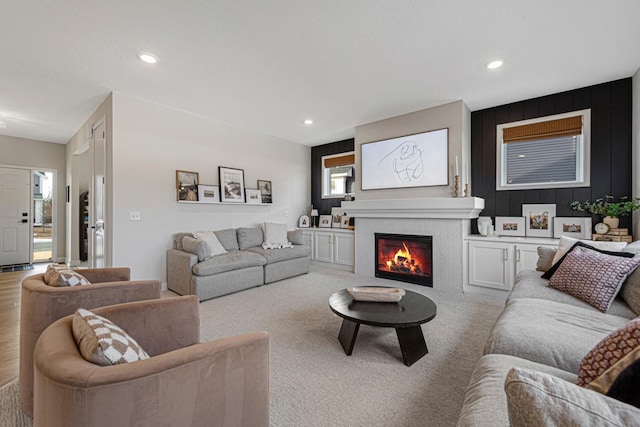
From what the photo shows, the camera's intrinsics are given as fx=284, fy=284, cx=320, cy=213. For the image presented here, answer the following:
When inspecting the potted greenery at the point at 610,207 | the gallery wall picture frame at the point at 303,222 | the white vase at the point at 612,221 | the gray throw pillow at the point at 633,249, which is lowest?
the gray throw pillow at the point at 633,249

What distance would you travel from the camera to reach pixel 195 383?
960mm

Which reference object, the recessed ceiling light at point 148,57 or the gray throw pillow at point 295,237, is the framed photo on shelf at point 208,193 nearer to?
the gray throw pillow at point 295,237

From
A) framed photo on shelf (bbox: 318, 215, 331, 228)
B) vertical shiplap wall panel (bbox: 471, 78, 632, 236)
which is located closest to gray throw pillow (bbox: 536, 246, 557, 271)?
vertical shiplap wall panel (bbox: 471, 78, 632, 236)

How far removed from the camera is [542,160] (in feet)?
12.4

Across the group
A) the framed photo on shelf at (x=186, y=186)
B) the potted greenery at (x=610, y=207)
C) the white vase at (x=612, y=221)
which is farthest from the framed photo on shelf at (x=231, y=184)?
the white vase at (x=612, y=221)

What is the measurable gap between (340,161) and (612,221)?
419 centimetres

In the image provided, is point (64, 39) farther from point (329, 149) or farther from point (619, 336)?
point (329, 149)

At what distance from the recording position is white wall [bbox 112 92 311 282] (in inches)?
145

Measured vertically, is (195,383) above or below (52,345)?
→ below

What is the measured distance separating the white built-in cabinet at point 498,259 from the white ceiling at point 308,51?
188 centimetres

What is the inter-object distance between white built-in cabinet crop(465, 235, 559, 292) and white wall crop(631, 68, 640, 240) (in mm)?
711

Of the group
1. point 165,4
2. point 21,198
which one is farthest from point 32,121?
point 165,4

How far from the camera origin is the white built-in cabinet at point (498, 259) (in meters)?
3.41

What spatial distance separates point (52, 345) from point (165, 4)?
2.27 m
